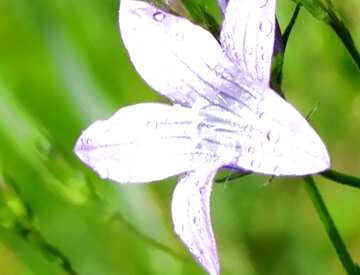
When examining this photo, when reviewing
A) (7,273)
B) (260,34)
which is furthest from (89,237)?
(260,34)

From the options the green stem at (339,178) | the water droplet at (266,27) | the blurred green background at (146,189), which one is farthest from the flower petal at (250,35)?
the blurred green background at (146,189)

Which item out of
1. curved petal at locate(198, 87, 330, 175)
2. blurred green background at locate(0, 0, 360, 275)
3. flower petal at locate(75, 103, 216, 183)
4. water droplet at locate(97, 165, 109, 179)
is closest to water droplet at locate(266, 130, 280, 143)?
curved petal at locate(198, 87, 330, 175)

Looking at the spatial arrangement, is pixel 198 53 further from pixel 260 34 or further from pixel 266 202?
pixel 266 202

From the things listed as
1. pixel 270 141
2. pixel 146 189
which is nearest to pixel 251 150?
pixel 270 141

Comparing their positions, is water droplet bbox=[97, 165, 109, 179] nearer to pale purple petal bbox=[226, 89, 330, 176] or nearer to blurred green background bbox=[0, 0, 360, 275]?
pale purple petal bbox=[226, 89, 330, 176]

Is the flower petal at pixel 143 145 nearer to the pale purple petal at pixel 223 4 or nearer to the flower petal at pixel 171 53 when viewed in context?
the flower petal at pixel 171 53
